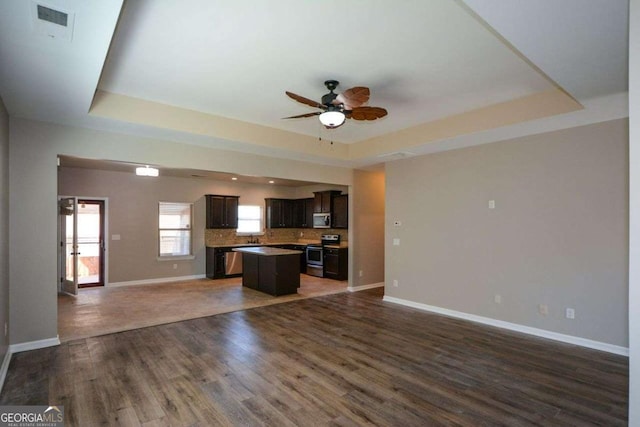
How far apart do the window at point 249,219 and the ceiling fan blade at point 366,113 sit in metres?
6.43

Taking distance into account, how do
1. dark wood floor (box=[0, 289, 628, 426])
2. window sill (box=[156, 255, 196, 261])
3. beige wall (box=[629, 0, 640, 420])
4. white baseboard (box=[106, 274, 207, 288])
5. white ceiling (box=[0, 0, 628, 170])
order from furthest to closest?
window sill (box=[156, 255, 196, 261]), white baseboard (box=[106, 274, 207, 288]), dark wood floor (box=[0, 289, 628, 426]), white ceiling (box=[0, 0, 628, 170]), beige wall (box=[629, 0, 640, 420])

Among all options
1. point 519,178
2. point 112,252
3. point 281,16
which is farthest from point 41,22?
point 112,252

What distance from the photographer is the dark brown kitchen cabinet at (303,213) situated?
31.2 feet

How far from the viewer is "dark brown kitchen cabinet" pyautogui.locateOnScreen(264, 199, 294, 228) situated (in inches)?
380

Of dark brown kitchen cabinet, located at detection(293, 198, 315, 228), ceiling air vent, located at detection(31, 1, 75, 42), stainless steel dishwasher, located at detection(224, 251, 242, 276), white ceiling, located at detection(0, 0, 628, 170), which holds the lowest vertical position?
stainless steel dishwasher, located at detection(224, 251, 242, 276)

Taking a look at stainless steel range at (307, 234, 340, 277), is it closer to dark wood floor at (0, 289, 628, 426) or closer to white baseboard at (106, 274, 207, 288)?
white baseboard at (106, 274, 207, 288)

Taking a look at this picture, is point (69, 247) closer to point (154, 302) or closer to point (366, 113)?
point (154, 302)

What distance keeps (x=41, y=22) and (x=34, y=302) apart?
3.28 m

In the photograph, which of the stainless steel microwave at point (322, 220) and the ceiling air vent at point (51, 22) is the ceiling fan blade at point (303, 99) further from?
the stainless steel microwave at point (322, 220)

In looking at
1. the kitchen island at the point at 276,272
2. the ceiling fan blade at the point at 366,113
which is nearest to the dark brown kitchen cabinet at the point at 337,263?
the kitchen island at the point at 276,272

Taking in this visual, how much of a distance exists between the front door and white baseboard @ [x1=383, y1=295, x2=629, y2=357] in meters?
6.03

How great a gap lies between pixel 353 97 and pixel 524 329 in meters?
3.80

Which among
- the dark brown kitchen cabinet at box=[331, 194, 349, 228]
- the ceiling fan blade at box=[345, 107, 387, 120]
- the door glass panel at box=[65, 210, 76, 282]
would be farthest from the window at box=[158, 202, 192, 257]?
the ceiling fan blade at box=[345, 107, 387, 120]

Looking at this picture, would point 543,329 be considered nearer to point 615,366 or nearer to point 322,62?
point 615,366
